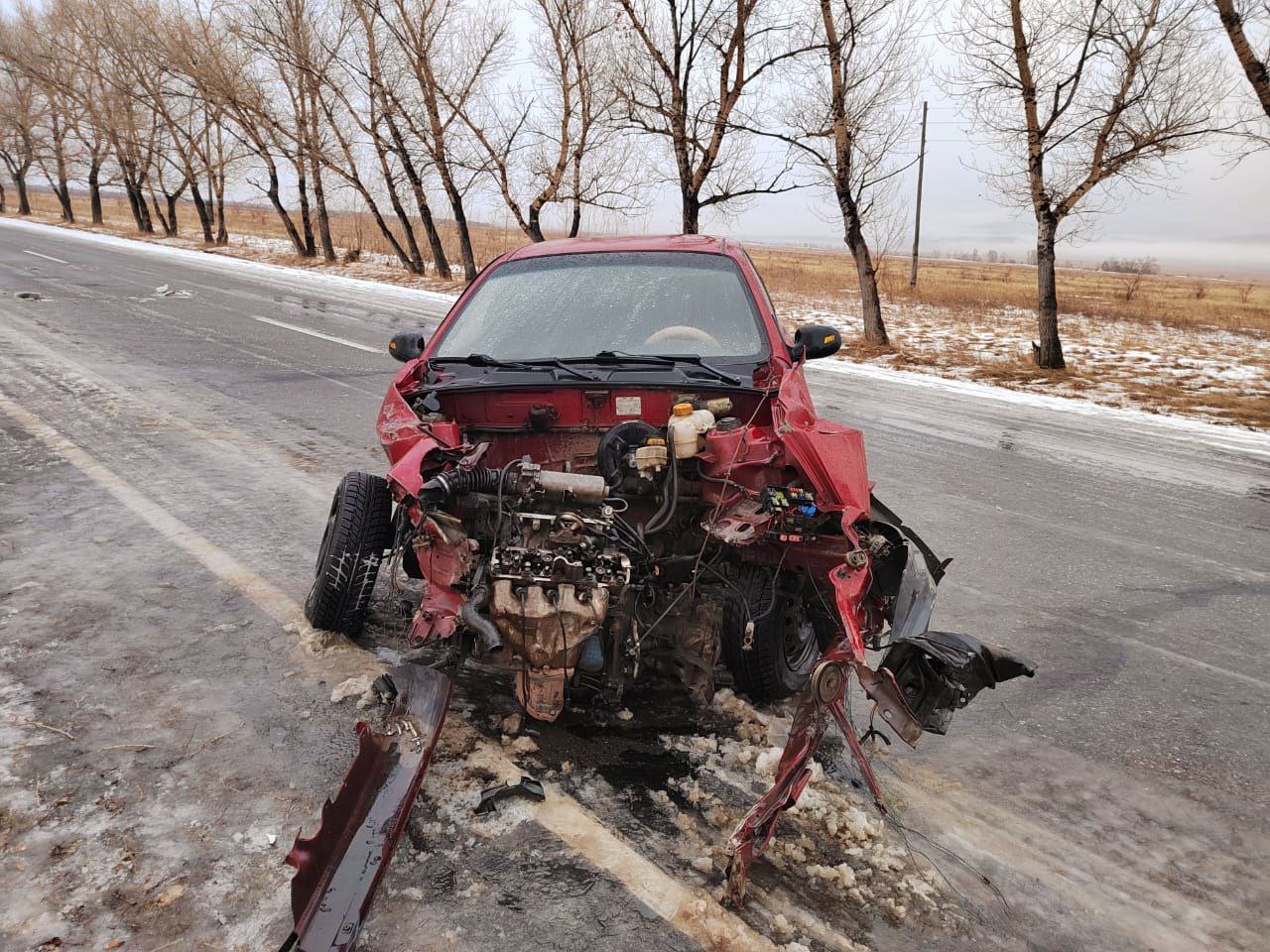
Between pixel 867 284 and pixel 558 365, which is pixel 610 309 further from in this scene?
pixel 867 284

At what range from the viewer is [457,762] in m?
2.95

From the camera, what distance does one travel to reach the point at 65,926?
2.17 m

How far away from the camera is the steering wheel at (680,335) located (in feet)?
13.7

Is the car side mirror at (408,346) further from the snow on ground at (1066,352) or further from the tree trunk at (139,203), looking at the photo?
the tree trunk at (139,203)

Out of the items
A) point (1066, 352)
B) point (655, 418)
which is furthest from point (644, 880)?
point (1066, 352)

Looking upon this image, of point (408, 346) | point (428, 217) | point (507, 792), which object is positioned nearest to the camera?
point (507, 792)

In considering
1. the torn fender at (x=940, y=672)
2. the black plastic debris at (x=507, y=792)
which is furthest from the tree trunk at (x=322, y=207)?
the torn fender at (x=940, y=672)

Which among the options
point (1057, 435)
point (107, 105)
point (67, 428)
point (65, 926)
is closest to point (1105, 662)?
point (65, 926)

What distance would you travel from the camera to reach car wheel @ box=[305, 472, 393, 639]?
144 inches

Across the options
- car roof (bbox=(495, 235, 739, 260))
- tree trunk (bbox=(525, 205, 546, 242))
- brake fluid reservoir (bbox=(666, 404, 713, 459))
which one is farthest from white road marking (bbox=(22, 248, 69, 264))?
brake fluid reservoir (bbox=(666, 404, 713, 459))

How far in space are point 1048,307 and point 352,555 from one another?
517 inches

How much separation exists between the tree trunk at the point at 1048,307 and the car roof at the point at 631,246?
10434 millimetres

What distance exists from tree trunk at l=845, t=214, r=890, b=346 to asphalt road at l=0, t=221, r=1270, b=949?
812 cm

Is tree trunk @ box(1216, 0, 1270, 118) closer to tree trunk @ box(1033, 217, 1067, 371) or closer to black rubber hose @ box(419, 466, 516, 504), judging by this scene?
tree trunk @ box(1033, 217, 1067, 371)
